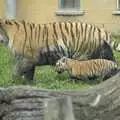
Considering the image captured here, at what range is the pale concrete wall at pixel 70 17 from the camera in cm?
1909

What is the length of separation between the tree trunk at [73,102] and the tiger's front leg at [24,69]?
495 centimetres

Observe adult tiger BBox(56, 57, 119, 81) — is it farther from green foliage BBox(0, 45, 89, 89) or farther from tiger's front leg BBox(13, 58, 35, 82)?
tiger's front leg BBox(13, 58, 35, 82)

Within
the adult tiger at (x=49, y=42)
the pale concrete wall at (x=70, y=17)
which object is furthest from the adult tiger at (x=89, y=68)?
the pale concrete wall at (x=70, y=17)

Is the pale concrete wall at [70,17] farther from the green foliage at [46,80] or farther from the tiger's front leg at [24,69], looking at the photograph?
the tiger's front leg at [24,69]

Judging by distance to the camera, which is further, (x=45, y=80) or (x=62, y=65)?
(x=45, y=80)

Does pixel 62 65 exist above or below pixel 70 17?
below

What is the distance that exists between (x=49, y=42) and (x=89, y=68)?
2.66 ft

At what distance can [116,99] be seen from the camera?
4.36 metres

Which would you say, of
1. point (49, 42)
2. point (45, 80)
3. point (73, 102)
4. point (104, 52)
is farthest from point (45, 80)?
point (73, 102)

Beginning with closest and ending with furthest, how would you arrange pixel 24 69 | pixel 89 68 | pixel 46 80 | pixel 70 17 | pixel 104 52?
pixel 89 68
pixel 24 69
pixel 46 80
pixel 104 52
pixel 70 17

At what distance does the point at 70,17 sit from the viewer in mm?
19328

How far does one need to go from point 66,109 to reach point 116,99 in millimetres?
1027

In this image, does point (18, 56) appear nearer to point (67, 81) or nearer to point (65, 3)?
point (67, 81)

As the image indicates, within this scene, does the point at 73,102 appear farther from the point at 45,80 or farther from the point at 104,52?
the point at 104,52
